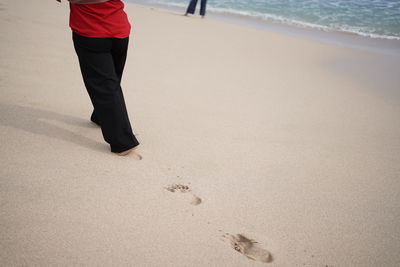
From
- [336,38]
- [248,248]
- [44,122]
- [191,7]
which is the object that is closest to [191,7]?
[191,7]

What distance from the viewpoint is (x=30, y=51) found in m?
3.72

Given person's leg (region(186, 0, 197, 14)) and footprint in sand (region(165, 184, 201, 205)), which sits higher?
person's leg (region(186, 0, 197, 14))

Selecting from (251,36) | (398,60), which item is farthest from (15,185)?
(398,60)

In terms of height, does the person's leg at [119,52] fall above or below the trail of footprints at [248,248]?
above

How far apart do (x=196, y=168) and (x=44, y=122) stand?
1.31 meters

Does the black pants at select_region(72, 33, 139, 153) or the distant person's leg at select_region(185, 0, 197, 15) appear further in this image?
the distant person's leg at select_region(185, 0, 197, 15)

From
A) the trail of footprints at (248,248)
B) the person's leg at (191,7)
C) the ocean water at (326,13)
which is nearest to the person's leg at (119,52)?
the trail of footprints at (248,248)

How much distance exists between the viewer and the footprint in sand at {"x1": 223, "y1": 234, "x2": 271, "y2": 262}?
5.07 feet

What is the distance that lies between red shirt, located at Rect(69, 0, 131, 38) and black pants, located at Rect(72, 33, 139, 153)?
4 centimetres

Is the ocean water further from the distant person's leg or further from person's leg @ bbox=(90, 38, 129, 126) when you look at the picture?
person's leg @ bbox=(90, 38, 129, 126)

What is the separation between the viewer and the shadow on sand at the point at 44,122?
2254 mm

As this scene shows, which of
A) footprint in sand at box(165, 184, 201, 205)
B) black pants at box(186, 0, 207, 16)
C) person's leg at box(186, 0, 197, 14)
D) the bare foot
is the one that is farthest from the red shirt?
person's leg at box(186, 0, 197, 14)

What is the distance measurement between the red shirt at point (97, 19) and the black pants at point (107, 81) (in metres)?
0.04

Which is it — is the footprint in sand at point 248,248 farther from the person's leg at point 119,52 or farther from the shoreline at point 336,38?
the shoreline at point 336,38
